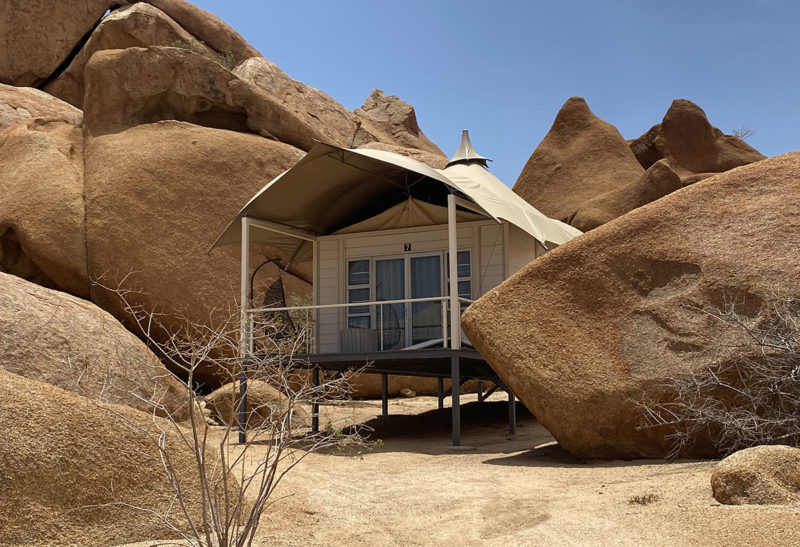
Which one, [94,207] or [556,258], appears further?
[94,207]

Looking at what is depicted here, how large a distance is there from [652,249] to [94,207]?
14.5 m

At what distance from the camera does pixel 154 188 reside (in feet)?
67.1

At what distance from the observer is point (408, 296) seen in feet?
52.8

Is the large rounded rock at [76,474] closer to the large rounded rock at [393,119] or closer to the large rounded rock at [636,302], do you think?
the large rounded rock at [636,302]

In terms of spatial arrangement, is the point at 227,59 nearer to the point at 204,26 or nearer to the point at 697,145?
the point at 204,26

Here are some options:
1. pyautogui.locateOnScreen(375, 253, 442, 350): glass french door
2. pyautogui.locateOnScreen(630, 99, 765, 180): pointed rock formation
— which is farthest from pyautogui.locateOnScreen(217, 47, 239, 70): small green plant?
pyautogui.locateOnScreen(630, 99, 765, 180): pointed rock formation

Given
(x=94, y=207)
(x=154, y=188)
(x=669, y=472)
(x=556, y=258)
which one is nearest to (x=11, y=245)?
(x=94, y=207)

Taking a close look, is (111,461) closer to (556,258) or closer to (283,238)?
(556,258)

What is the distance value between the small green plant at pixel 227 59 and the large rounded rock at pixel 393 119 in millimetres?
5928

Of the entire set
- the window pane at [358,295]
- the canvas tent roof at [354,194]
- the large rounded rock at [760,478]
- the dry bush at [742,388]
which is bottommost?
the large rounded rock at [760,478]

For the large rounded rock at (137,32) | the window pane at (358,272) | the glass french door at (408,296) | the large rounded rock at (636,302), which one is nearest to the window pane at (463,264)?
the glass french door at (408,296)

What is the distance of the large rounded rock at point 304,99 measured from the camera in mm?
27438

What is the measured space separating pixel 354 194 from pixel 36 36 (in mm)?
21995

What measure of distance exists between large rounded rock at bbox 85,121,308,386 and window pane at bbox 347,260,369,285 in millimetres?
3720
